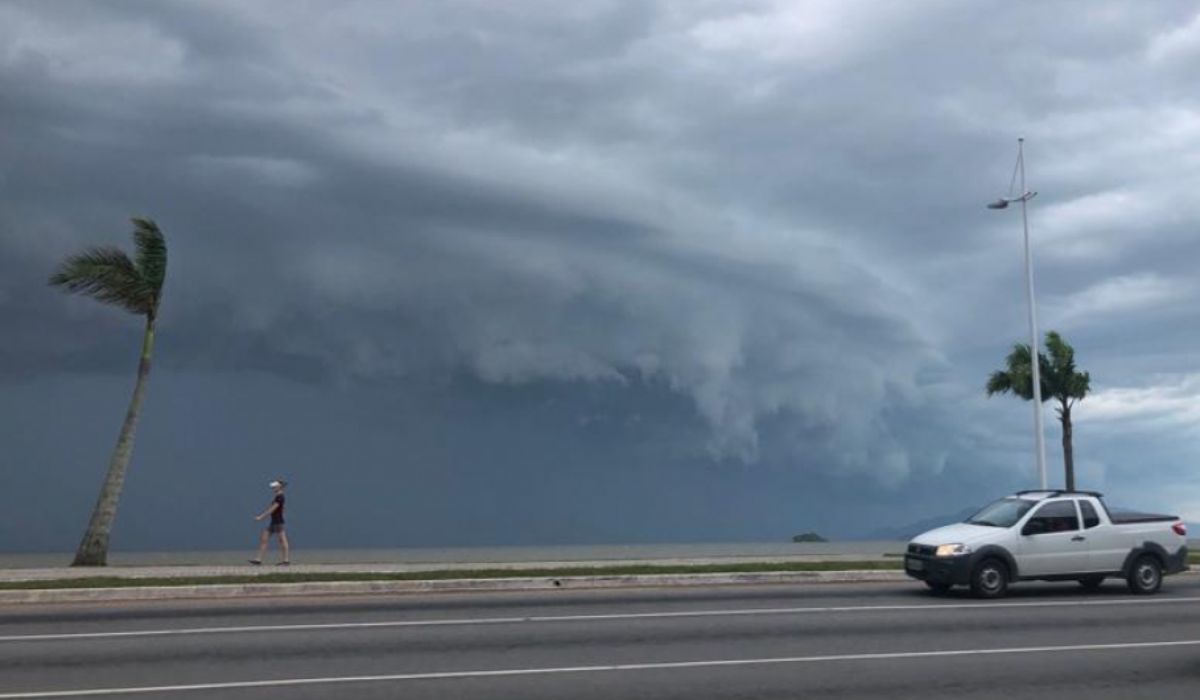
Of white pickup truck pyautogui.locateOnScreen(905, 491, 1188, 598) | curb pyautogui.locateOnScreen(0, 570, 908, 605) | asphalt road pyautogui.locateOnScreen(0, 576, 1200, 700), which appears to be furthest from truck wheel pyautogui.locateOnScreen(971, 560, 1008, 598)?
curb pyautogui.locateOnScreen(0, 570, 908, 605)

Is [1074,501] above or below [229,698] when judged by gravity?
above

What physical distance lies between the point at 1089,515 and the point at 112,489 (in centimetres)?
1928

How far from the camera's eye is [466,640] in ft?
45.2

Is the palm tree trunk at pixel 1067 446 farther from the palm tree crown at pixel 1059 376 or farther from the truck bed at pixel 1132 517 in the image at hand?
the truck bed at pixel 1132 517

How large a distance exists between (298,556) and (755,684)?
1951 cm

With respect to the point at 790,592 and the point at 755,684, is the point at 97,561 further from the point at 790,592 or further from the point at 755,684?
the point at 755,684

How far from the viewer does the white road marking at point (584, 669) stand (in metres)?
10.6

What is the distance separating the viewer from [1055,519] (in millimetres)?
19594

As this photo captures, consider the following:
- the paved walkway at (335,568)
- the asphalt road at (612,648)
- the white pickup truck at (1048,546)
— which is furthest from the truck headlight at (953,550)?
the paved walkway at (335,568)

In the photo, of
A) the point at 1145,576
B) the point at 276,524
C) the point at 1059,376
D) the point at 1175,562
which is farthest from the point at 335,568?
the point at 1059,376

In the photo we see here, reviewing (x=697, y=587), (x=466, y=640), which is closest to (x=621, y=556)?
(x=697, y=587)

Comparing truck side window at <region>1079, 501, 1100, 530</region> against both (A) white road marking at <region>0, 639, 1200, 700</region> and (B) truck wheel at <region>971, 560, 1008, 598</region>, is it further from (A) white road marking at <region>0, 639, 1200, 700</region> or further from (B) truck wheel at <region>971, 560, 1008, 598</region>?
(A) white road marking at <region>0, 639, 1200, 700</region>

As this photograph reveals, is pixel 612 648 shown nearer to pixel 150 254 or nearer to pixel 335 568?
pixel 335 568

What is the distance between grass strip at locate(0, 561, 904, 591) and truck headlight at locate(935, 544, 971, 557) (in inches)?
161
